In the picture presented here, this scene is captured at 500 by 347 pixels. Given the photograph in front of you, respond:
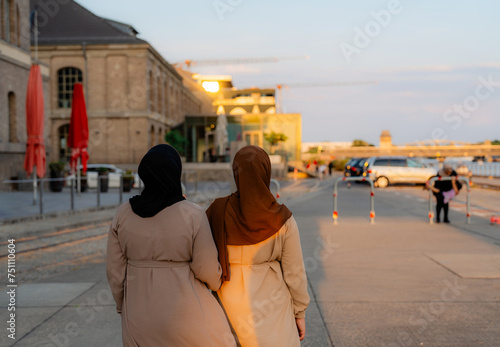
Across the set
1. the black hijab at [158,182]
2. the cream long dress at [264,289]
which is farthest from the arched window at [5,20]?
the cream long dress at [264,289]

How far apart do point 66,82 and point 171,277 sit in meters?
38.1

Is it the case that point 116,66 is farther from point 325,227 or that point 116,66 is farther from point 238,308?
point 238,308

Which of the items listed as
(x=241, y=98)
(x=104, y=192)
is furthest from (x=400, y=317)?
(x=241, y=98)

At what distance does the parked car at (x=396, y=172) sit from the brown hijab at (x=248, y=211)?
26.4 m

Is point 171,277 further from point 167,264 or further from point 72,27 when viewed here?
point 72,27

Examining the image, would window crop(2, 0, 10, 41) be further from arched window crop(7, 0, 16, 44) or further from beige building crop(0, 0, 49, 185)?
arched window crop(7, 0, 16, 44)

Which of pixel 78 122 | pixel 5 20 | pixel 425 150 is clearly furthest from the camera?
pixel 425 150

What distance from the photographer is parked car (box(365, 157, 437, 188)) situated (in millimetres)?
28172

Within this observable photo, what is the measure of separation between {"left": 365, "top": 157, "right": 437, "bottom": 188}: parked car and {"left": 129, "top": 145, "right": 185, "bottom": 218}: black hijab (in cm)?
2658

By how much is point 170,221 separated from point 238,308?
0.59m

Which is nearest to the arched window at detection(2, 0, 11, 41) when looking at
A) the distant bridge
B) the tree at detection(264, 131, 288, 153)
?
the tree at detection(264, 131, 288, 153)

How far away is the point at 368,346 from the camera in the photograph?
3918 millimetres

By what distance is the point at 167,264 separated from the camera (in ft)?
7.80

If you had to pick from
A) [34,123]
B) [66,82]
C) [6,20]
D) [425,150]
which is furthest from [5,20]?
[425,150]
